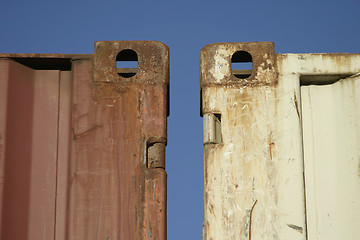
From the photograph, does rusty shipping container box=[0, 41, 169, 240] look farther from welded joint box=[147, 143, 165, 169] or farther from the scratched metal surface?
the scratched metal surface


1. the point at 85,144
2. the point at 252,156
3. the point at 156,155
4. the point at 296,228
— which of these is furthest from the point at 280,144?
the point at 85,144

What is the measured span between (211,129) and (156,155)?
36cm

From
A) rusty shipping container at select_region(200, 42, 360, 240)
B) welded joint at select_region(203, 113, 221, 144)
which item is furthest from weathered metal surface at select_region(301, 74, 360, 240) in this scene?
welded joint at select_region(203, 113, 221, 144)

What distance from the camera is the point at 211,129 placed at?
12.5ft

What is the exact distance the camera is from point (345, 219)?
371cm

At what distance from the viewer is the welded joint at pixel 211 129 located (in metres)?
Result: 3.80

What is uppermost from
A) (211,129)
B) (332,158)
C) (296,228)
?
(211,129)

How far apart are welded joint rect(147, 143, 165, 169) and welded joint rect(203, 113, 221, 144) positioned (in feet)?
0.88

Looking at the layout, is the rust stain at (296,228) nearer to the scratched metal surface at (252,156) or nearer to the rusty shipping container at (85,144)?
the scratched metal surface at (252,156)

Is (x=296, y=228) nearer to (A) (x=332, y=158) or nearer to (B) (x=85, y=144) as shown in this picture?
(A) (x=332, y=158)

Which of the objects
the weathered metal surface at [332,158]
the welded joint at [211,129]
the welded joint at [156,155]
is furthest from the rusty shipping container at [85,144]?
the weathered metal surface at [332,158]

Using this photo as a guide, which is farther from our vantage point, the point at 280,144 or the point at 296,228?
the point at 280,144

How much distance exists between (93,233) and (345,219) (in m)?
1.44

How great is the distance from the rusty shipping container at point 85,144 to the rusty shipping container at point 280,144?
12.5 inches
